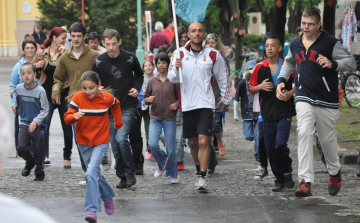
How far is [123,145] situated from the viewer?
24.6ft

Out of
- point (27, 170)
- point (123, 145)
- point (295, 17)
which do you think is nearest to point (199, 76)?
point (123, 145)

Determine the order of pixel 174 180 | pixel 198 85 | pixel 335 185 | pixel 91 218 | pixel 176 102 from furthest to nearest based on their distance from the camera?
pixel 176 102
pixel 174 180
pixel 198 85
pixel 335 185
pixel 91 218

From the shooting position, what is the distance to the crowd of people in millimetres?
6375

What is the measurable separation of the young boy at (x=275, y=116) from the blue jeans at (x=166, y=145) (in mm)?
1236

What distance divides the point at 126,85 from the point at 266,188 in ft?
6.97

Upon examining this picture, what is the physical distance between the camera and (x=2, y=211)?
1.82 meters

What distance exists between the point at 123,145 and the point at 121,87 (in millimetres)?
711

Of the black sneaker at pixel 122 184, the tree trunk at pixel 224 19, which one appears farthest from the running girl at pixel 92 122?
the tree trunk at pixel 224 19

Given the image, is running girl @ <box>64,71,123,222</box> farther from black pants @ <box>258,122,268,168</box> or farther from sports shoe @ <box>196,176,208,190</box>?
black pants @ <box>258,122,268,168</box>

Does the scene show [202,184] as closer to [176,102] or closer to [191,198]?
[191,198]

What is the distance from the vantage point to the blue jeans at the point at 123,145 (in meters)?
7.49

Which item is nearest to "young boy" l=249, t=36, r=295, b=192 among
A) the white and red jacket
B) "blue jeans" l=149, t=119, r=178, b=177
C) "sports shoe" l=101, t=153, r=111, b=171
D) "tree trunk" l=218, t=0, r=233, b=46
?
the white and red jacket

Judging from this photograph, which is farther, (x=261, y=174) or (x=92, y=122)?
(x=261, y=174)

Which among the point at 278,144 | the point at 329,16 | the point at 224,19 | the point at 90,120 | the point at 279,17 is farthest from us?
the point at 224,19
